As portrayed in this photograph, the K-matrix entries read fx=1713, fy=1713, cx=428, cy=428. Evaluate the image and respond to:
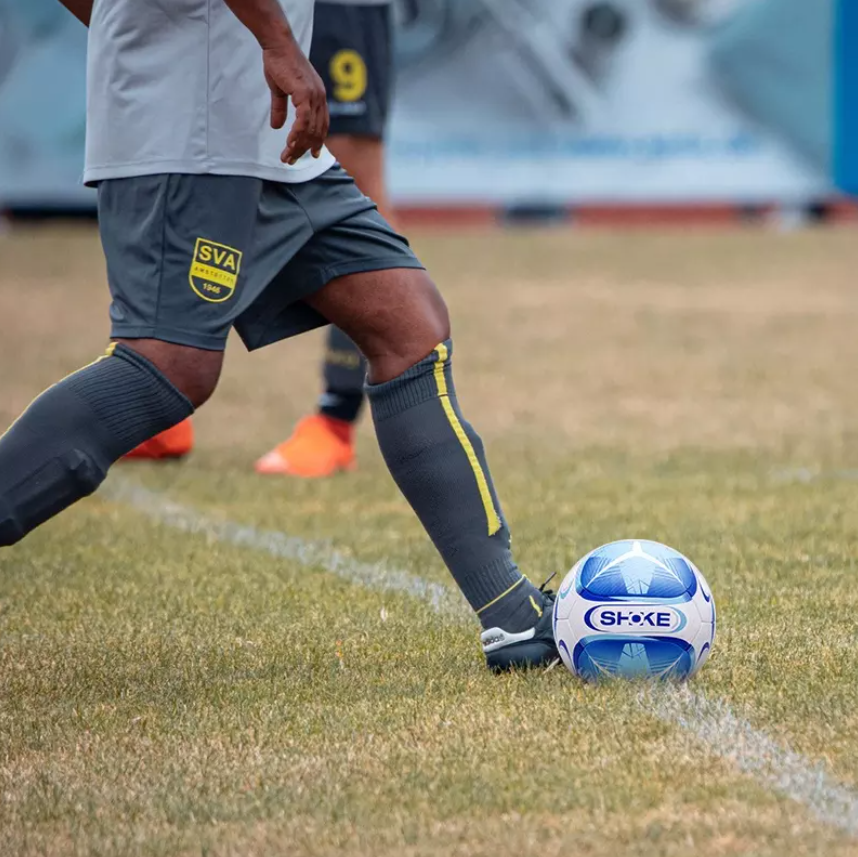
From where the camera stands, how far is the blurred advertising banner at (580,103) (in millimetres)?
22031

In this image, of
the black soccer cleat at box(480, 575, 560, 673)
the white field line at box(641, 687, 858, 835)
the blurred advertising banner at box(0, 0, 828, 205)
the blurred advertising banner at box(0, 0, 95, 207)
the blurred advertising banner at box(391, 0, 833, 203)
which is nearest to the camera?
the white field line at box(641, 687, 858, 835)

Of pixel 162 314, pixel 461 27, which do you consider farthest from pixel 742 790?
pixel 461 27

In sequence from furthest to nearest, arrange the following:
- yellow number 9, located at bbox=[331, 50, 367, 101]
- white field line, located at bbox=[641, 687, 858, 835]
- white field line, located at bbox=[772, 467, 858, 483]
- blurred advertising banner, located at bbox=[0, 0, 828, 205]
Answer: blurred advertising banner, located at bbox=[0, 0, 828, 205] → yellow number 9, located at bbox=[331, 50, 367, 101] → white field line, located at bbox=[772, 467, 858, 483] → white field line, located at bbox=[641, 687, 858, 835]

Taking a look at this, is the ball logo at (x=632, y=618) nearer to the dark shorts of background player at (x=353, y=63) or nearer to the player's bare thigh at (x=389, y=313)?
the player's bare thigh at (x=389, y=313)

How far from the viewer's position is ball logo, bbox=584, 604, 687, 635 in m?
3.44

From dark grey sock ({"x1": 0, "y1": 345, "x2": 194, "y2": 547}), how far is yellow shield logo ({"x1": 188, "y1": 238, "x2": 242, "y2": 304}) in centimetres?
18

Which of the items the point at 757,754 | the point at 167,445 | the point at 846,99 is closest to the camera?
the point at 757,754

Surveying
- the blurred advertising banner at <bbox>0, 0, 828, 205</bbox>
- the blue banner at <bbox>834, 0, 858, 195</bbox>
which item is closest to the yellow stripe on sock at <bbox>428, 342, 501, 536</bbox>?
the blurred advertising banner at <bbox>0, 0, 828, 205</bbox>

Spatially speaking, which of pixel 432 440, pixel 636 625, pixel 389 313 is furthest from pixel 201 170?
pixel 636 625

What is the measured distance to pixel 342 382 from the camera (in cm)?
651

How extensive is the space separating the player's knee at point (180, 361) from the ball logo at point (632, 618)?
2.99 feet

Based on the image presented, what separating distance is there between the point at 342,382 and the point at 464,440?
9.65 ft

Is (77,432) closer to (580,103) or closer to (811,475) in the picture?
(811,475)

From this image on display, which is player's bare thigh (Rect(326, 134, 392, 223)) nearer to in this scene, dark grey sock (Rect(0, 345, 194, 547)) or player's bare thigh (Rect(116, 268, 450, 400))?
player's bare thigh (Rect(116, 268, 450, 400))
